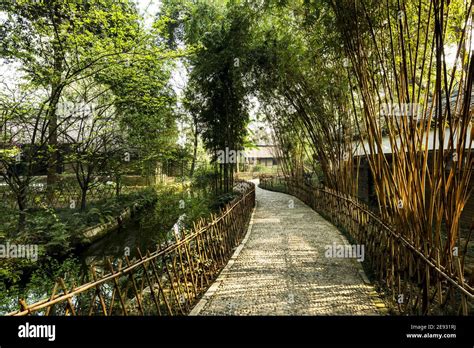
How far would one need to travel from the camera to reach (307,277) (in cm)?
368

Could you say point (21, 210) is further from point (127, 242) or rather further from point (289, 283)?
point (289, 283)

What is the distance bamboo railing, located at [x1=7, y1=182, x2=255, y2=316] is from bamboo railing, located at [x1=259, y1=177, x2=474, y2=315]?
7.09 feet

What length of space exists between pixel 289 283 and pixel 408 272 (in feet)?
4.39

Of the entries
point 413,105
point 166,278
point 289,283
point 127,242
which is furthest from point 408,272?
point 127,242

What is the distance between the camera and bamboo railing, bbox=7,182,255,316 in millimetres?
2076

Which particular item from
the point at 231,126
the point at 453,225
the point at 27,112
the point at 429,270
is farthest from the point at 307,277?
the point at 231,126

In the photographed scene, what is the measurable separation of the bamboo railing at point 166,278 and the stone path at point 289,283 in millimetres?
189

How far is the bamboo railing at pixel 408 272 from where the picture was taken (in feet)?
6.95

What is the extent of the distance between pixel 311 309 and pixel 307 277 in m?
0.86

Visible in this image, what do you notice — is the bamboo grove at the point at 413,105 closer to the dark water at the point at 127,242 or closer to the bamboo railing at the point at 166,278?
the bamboo railing at the point at 166,278

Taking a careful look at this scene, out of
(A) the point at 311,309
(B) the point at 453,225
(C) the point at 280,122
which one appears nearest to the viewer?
(B) the point at 453,225

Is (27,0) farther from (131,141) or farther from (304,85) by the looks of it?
(304,85)
